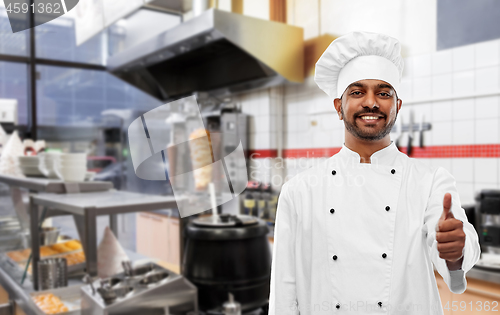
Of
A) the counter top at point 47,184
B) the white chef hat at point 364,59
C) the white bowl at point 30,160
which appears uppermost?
the white chef hat at point 364,59

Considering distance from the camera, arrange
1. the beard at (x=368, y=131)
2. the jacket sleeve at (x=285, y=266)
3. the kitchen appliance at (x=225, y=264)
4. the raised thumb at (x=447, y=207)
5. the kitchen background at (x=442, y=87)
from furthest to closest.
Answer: the kitchen background at (x=442, y=87) < the kitchen appliance at (x=225, y=264) < the jacket sleeve at (x=285, y=266) < the beard at (x=368, y=131) < the raised thumb at (x=447, y=207)

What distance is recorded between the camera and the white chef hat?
0.69 meters

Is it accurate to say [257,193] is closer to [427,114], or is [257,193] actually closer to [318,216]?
[427,114]

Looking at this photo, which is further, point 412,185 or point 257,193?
point 257,193

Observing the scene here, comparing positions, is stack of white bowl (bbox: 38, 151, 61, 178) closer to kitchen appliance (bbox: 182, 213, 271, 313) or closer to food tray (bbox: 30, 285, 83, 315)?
food tray (bbox: 30, 285, 83, 315)

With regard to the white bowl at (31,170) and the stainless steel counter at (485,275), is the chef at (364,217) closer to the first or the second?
the stainless steel counter at (485,275)

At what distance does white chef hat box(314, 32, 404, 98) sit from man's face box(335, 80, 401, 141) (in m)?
0.02

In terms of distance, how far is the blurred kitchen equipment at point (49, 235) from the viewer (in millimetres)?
1885

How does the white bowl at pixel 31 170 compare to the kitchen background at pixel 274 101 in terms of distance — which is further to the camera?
the kitchen background at pixel 274 101

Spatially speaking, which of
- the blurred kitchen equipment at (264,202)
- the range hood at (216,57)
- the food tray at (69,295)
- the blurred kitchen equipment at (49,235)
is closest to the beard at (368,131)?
the food tray at (69,295)

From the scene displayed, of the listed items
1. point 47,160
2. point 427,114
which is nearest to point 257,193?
point 427,114

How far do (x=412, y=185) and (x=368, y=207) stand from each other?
0.09 meters

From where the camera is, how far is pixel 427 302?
0.69 metres

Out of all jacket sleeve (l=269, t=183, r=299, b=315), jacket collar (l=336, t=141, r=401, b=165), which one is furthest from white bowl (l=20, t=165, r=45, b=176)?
jacket collar (l=336, t=141, r=401, b=165)
